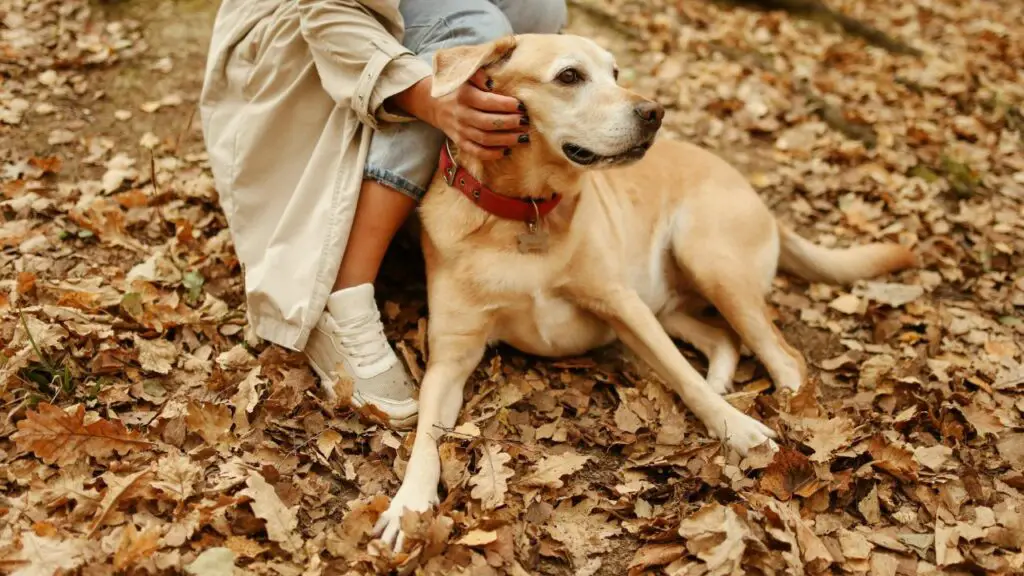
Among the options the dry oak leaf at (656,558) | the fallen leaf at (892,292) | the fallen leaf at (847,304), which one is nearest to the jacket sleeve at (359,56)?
the dry oak leaf at (656,558)

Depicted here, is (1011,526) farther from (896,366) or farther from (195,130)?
(195,130)

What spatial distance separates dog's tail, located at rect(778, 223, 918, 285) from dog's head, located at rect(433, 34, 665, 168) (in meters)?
1.67

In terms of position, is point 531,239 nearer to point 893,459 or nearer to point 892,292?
point 893,459

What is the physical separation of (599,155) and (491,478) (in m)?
1.21

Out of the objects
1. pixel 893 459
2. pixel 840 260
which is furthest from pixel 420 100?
pixel 840 260

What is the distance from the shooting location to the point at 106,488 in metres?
2.44

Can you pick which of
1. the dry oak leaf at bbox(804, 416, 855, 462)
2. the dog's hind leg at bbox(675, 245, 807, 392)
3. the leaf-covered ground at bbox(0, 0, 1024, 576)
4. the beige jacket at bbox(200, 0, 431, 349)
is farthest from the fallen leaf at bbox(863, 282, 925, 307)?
the beige jacket at bbox(200, 0, 431, 349)

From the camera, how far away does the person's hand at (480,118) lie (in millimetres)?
2645

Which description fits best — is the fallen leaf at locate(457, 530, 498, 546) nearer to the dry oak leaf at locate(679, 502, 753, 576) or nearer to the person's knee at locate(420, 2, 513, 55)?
the dry oak leaf at locate(679, 502, 753, 576)

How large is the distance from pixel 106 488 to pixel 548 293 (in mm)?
1724

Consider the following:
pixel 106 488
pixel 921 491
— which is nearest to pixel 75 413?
pixel 106 488

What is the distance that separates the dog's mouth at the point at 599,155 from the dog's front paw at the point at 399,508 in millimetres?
1273

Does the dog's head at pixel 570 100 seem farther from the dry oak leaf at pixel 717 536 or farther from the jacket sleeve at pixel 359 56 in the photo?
the dry oak leaf at pixel 717 536

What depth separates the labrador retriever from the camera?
2.68 meters
